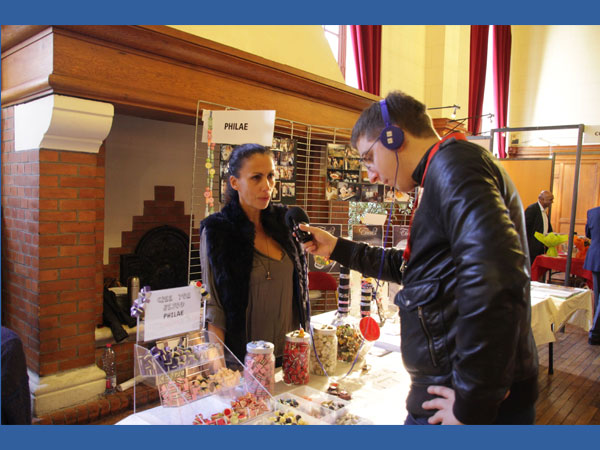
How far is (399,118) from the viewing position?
43.0 inches

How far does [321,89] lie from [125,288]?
2471mm

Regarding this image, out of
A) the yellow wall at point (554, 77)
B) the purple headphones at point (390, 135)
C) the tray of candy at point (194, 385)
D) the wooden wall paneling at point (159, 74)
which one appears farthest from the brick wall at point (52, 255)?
the yellow wall at point (554, 77)

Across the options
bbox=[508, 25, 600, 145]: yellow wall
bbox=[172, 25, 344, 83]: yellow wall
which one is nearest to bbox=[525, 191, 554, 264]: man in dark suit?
bbox=[172, 25, 344, 83]: yellow wall

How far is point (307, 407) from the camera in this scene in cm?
142

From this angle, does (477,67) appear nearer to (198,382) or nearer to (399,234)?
(399,234)

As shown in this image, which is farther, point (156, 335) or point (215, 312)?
point (215, 312)

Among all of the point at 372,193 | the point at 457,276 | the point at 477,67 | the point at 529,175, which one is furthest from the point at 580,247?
the point at 457,276

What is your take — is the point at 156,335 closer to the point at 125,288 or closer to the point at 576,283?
the point at 125,288

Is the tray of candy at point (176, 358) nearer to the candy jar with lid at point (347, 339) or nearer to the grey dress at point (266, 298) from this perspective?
the grey dress at point (266, 298)

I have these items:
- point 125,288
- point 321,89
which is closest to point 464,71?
point 321,89

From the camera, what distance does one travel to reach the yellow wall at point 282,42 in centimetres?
380

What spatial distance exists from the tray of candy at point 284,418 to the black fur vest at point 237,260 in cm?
59

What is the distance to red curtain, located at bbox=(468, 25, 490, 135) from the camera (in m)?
8.03

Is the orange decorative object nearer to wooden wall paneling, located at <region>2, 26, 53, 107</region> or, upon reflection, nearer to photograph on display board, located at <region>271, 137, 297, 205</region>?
photograph on display board, located at <region>271, 137, 297, 205</region>
